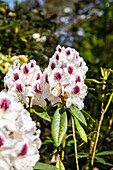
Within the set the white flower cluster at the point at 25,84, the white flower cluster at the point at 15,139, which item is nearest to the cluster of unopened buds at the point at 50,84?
the white flower cluster at the point at 25,84

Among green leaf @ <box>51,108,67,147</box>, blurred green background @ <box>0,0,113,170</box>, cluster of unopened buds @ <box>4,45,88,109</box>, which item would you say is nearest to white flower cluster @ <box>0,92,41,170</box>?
green leaf @ <box>51,108,67,147</box>

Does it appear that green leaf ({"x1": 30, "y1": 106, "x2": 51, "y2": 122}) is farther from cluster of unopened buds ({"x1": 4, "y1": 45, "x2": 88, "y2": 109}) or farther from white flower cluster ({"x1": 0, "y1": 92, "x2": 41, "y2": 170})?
white flower cluster ({"x1": 0, "y1": 92, "x2": 41, "y2": 170})

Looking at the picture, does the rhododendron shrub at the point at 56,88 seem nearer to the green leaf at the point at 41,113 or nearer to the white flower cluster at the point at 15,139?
the green leaf at the point at 41,113

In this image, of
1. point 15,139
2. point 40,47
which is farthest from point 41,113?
point 40,47

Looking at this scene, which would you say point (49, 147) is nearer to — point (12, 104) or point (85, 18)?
point (12, 104)

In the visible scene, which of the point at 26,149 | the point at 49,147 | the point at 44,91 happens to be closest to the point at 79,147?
the point at 49,147
